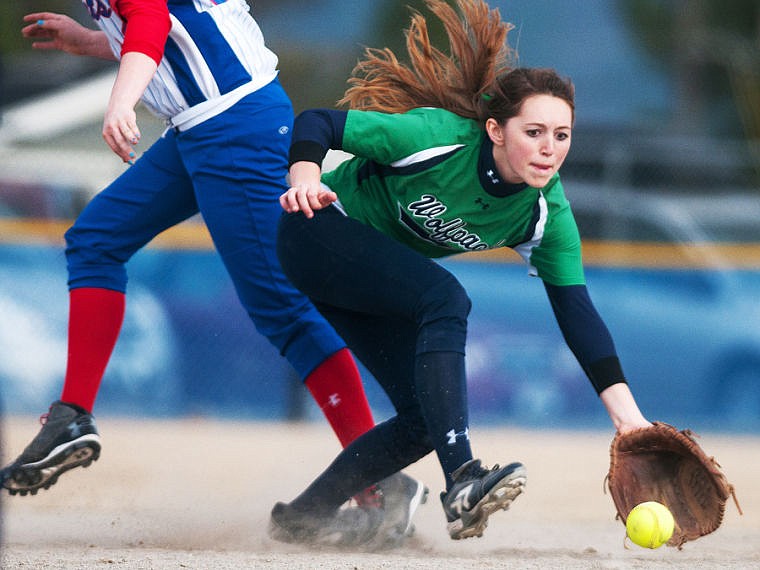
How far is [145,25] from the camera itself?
3.14m

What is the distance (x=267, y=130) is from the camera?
3.48 metres

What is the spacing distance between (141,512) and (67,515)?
293 mm

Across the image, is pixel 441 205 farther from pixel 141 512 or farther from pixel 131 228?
pixel 141 512

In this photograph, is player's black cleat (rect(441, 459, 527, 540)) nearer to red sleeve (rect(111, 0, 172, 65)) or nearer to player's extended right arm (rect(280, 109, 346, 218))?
player's extended right arm (rect(280, 109, 346, 218))

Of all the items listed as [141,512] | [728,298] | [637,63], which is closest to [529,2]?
[637,63]

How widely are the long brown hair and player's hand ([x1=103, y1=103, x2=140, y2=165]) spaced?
730 millimetres

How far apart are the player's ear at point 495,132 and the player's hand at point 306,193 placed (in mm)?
525

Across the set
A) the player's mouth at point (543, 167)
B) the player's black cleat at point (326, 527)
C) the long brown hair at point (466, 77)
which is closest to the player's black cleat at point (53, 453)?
the player's black cleat at point (326, 527)

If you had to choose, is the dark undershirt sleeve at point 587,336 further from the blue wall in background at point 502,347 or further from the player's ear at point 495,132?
the blue wall in background at point 502,347

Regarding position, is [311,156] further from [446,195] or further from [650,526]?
[650,526]

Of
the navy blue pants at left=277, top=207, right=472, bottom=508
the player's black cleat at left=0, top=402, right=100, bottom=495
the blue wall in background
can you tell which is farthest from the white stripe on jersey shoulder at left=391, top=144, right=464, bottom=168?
the blue wall in background

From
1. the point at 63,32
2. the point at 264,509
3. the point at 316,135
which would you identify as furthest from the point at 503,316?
the point at 316,135

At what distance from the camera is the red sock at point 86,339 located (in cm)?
354

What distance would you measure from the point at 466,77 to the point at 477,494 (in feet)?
4.12
